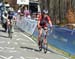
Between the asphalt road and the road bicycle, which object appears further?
the road bicycle

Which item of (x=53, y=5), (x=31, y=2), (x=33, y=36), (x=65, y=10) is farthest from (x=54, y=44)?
(x=31, y=2)

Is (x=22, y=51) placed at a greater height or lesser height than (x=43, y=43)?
lesser

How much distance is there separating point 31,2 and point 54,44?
150 ft

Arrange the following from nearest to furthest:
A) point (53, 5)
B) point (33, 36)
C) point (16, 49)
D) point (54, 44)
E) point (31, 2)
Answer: point (16, 49), point (54, 44), point (33, 36), point (53, 5), point (31, 2)

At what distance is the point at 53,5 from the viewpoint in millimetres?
41438

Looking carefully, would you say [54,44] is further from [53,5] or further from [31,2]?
[31,2]

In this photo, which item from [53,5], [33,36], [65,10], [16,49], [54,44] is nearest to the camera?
[16,49]

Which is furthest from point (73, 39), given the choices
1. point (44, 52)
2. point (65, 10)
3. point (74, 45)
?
point (65, 10)

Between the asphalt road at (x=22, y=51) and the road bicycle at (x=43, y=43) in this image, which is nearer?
the asphalt road at (x=22, y=51)

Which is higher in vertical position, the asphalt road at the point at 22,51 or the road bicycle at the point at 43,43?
the road bicycle at the point at 43,43

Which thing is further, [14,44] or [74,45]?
[14,44]

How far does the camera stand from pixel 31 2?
67375mm

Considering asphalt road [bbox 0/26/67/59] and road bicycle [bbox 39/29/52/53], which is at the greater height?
road bicycle [bbox 39/29/52/53]

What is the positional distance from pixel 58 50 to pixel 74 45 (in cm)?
229
